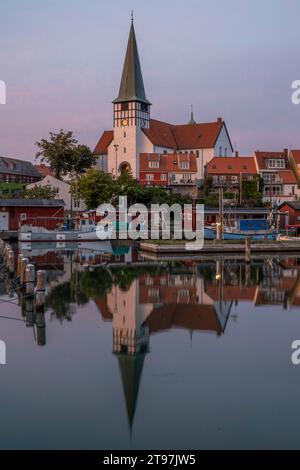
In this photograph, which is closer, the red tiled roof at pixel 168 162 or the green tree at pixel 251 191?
the green tree at pixel 251 191

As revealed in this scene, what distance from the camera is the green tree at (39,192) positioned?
65.2m

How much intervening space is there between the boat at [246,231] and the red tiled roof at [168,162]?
25.5 metres

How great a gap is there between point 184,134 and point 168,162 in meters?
13.7

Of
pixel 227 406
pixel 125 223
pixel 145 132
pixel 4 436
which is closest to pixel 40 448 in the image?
pixel 4 436

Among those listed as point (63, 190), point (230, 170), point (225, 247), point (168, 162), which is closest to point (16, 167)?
point (63, 190)

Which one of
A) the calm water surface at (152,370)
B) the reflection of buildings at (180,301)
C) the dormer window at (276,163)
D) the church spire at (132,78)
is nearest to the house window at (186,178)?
the dormer window at (276,163)

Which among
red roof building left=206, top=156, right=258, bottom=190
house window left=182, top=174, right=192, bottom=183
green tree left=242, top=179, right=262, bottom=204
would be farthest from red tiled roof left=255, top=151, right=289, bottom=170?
house window left=182, top=174, right=192, bottom=183

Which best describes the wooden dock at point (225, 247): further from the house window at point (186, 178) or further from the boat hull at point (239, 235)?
the house window at point (186, 178)

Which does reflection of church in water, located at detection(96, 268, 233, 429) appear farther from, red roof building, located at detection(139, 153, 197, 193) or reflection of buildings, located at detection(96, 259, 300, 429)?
red roof building, located at detection(139, 153, 197, 193)

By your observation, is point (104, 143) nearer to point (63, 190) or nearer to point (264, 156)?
point (63, 190)

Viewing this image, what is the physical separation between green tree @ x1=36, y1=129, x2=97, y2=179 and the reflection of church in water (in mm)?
53263

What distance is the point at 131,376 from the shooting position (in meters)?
12.1

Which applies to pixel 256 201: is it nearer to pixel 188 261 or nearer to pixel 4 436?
pixel 188 261

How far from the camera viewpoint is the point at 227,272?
30750 mm
